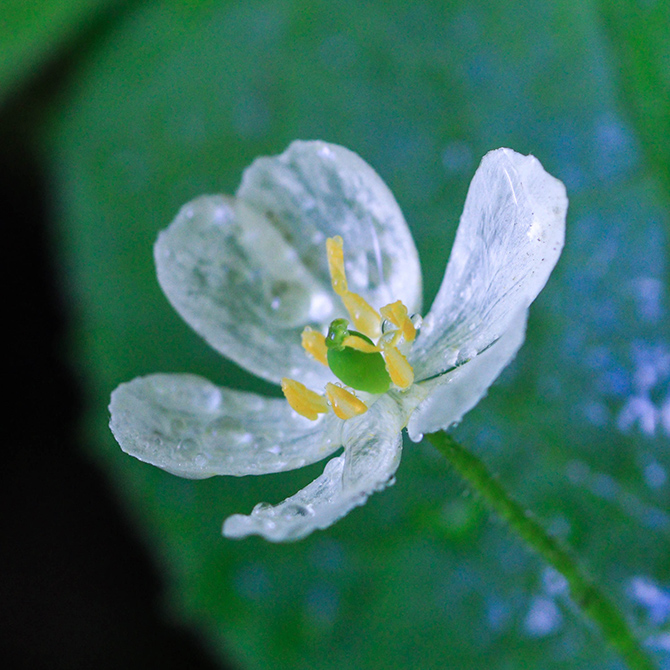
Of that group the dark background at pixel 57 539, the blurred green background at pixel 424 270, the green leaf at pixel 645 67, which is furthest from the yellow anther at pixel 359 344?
the dark background at pixel 57 539

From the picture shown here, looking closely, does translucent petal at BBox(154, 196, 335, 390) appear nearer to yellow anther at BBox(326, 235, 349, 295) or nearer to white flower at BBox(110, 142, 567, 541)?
white flower at BBox(110, 142, 567, 541)

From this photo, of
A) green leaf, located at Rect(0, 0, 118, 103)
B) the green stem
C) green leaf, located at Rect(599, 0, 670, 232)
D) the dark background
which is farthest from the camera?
green leaf, located at Rect(0, 0, 118, 103)

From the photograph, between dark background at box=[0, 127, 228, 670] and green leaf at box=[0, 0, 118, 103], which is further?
green leaf at box=[0, 0, 118, 103]

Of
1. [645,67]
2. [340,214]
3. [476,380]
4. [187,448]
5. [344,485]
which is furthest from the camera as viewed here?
[645,67]

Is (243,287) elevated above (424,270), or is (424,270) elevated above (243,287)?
(243,287)

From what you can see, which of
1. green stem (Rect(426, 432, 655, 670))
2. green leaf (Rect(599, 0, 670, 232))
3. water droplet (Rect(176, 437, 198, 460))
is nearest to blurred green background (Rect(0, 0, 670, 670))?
green leaf (Rect(599, 0, 670, 232))

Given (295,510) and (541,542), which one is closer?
(295,510)

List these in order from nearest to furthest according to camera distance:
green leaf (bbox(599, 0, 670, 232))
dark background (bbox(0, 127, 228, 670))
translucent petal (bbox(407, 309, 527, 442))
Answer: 1. translucent petal (bbox(407, 309, 527, 442))
2. green leaf (bbox(599, 0, 670, 232))
3. dark background (bbox(0, 127, 228, 670))

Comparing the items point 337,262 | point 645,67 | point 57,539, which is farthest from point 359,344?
point 57,539

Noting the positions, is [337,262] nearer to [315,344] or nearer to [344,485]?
[315,344]
